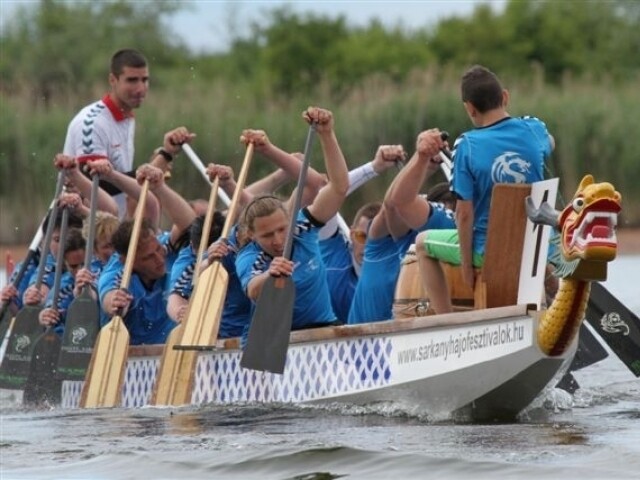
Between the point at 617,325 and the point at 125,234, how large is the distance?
2860mm

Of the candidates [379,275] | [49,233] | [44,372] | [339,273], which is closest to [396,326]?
[379,275]

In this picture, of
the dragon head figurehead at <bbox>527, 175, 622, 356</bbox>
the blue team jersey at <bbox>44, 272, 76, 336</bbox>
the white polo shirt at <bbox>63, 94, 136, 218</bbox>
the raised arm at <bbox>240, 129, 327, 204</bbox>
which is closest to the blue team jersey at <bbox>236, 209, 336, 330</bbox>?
the raised arm at <bbox>240, 129, 327, 204</bbox>

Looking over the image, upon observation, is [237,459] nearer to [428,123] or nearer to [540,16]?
[428,123]

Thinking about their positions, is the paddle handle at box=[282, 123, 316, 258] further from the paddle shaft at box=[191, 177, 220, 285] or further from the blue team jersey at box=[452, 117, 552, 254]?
the paddle shaft at box=[191, 177, 220, 285]

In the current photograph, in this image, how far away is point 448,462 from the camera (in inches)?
302

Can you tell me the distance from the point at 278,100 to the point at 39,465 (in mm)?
16844

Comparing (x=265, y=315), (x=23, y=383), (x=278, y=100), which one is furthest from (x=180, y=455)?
(x=278, y=100)

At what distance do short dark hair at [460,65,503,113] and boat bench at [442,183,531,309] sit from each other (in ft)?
1.75

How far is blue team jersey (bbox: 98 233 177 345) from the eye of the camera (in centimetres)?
1094

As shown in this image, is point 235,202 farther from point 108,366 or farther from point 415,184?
point 415,184

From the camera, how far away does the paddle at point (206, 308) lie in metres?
9.80

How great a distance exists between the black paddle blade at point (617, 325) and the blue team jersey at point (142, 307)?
265cm

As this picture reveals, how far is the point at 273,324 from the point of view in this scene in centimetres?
927

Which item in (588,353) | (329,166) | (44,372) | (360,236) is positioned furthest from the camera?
(44,372)
